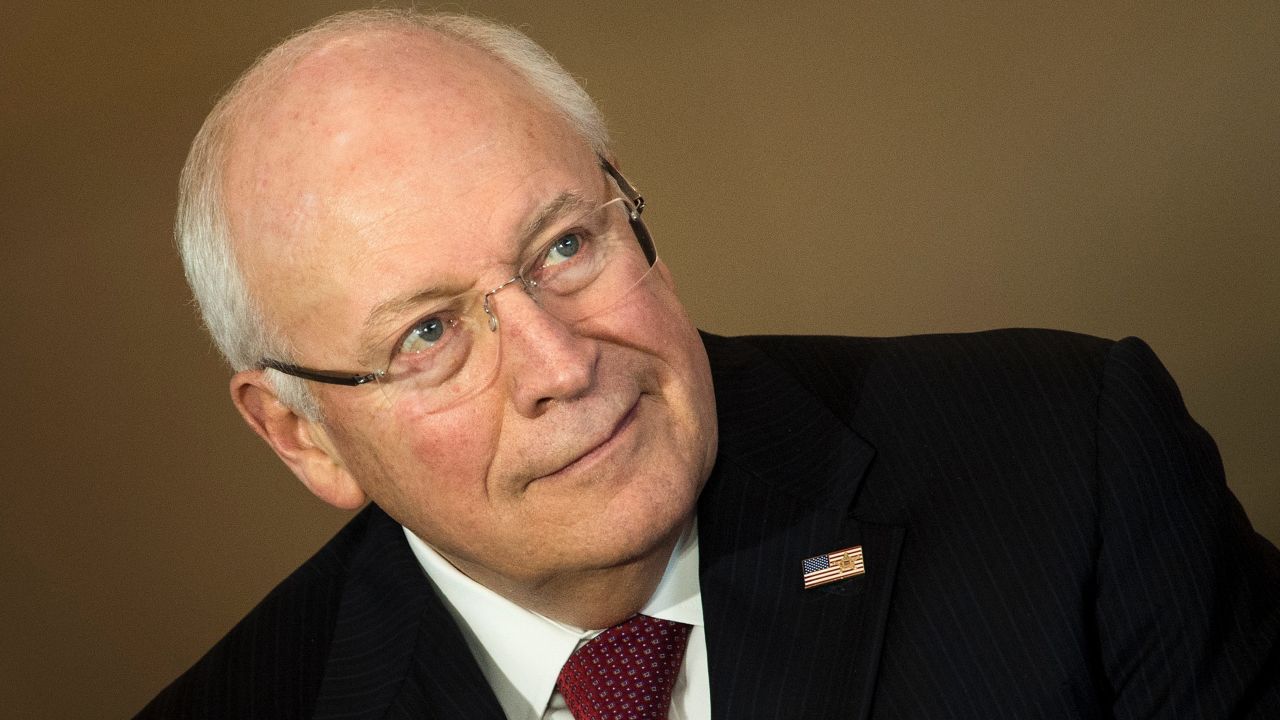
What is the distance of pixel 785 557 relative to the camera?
2125mm

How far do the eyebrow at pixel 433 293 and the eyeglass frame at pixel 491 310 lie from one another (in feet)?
0.11

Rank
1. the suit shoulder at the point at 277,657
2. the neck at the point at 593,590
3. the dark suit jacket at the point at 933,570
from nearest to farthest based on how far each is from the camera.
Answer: the dark suit jacket at the point at 933,570 → the neck at the point at 593,590 → the suit shoulder at the point at 277,657

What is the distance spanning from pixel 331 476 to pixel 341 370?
28cm

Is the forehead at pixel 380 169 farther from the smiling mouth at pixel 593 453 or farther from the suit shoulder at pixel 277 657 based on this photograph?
the suit shoulder at pixel 277 657

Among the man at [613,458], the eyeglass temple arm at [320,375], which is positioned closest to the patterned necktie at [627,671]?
the man at [613,458]

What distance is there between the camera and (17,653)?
362 centimetres

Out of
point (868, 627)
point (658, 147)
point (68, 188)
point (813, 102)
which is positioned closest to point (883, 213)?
point (813, 102)

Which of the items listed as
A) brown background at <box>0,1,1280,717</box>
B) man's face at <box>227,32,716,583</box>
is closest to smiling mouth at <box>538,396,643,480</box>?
man's face at <box>227,32,716,583</box>

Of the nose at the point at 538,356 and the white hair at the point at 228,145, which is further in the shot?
the white hair at the point at 228,145

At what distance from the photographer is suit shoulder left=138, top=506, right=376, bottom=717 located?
7.46 ft

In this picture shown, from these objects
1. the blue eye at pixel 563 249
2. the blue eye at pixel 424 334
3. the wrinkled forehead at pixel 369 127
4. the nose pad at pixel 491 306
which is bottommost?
the blue eye at pixel 424 334

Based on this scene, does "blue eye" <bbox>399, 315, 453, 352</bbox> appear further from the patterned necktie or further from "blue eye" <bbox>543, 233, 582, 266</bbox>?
the patterned necktie

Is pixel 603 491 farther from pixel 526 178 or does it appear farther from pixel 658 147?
pixel 658 147

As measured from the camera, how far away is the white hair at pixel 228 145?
6.68ft
